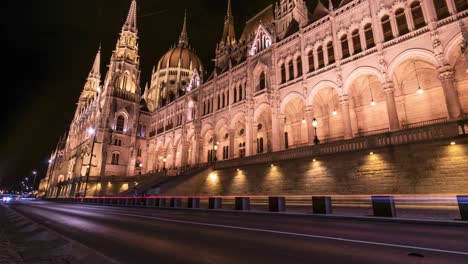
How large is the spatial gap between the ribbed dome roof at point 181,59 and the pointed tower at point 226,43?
488 inches

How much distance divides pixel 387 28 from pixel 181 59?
2477 inches

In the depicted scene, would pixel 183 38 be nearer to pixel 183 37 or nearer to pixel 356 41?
pixel 183 37

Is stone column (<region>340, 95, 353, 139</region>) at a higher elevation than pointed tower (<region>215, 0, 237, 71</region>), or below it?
below

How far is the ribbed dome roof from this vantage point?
7669 cm

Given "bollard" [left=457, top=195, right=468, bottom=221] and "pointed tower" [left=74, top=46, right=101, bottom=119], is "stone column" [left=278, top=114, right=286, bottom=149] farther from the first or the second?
"pointed tower" [left=74, top=46, right=101, bottom=119]

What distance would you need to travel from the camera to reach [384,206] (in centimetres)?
1181

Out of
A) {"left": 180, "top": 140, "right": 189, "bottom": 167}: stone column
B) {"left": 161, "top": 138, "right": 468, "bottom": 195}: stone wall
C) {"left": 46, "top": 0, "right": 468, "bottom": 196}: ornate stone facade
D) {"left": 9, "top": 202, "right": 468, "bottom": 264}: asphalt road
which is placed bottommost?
{"left": 9, "top": 202, "right": 468, "bottom": 264}: asphalt road

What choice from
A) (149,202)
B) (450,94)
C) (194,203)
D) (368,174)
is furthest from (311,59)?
(149,202)

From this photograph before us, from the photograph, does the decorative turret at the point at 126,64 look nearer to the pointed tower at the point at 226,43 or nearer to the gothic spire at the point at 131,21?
the gothic spire at the point at 131,21

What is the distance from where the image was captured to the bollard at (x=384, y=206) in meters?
11.6

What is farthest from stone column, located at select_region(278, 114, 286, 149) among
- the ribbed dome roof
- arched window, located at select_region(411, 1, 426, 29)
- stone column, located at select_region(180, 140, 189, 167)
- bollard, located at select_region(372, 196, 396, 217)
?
the ribbed dome roof

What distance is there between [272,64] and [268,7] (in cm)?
3326

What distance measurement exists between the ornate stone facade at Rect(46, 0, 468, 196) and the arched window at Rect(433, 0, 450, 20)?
3.0 inches

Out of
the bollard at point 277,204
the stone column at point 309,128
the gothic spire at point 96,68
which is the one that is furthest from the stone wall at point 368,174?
the gothic spire at point 96,68
